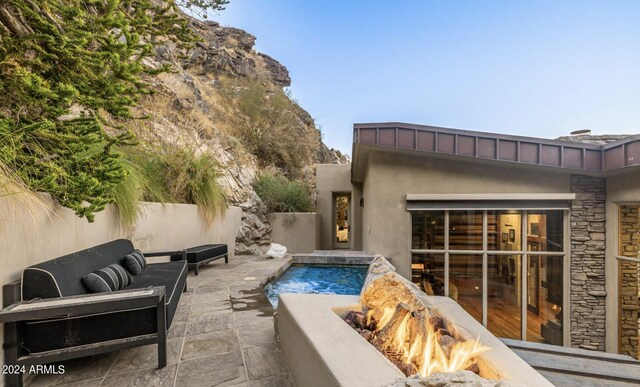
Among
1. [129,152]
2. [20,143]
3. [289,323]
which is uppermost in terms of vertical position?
[129,152]

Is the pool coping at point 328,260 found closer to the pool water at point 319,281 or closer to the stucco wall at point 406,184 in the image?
the pool water at point 319,281

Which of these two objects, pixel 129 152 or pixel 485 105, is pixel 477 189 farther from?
pixel 485 105

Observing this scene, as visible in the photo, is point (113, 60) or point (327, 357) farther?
point (113, 60)

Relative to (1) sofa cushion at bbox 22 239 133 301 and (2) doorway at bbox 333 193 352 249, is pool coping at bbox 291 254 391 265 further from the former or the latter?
(2) doorway at bbox 333 193 352 249

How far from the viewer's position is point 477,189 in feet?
20.9

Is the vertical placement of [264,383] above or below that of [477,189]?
below

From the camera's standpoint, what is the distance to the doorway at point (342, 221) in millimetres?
12602

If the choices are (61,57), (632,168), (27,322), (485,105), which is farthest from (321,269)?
(485,105)

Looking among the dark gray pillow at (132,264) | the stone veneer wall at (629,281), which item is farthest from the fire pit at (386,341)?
the stone veneer wall at (629,281)

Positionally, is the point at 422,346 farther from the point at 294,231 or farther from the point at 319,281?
the point at 294,231

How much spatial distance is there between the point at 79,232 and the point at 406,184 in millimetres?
6024

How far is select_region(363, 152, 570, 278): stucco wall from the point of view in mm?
6332

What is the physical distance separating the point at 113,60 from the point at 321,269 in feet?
18.6

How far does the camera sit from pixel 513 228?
6.23 meters
